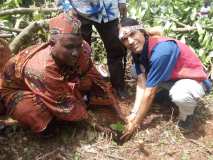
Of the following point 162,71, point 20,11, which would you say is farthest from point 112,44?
point 20,11

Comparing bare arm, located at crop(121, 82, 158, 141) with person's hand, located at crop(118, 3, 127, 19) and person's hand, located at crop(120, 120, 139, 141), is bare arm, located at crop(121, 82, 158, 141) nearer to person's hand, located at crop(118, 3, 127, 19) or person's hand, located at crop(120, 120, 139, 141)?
person's hand, located at crop(120, 120, 139, 141)

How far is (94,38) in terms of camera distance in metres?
4.38

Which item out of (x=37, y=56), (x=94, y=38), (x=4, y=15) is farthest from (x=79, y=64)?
(x=4, y=15)

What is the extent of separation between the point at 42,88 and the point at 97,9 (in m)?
0.85

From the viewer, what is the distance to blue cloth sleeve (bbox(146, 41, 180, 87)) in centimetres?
321

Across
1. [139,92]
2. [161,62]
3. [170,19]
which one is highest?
[161,62]

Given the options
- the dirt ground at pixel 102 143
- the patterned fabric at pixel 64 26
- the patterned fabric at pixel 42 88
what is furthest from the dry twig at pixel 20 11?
the patterned fabric at pixel 64 26

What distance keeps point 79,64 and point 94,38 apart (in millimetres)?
1311

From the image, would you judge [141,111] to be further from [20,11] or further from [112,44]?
[20,11]

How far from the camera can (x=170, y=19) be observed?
452 centimetres

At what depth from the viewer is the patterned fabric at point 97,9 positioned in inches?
137

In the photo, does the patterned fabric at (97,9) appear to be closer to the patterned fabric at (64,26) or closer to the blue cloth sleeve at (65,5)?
the blue cloth sleeve at (65,5)

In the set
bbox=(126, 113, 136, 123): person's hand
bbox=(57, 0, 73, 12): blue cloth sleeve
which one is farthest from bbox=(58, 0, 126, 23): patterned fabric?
bbox=(126, 113, 136, 123): person's hand

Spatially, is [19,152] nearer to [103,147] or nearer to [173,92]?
[103,147]
